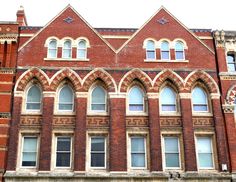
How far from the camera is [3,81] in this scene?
1014 inches

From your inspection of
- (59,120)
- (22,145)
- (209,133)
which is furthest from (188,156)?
(22,145)

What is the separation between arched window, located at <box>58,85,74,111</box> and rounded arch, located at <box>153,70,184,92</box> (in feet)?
17.6

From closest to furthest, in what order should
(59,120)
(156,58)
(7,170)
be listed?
(7,170), (59,120), (156,58)

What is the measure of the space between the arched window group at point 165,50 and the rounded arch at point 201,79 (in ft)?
5.00

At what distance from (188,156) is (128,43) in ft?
27.8

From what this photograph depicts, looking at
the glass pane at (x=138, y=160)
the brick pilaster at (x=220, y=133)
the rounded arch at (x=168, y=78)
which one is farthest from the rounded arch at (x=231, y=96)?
the glass pane at (x=138, y=160)

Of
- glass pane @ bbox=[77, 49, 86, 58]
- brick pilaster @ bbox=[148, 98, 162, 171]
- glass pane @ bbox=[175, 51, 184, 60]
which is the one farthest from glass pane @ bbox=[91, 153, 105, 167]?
glass pane @ bbox=[175, 51, 184, 60]

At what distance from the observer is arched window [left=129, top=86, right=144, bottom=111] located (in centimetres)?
2589

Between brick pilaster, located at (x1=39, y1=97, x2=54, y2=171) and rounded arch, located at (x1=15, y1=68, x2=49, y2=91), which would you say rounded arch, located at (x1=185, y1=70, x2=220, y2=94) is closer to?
brick pilaster, located at (x1=39, y1=97, x2=54, y2=171)

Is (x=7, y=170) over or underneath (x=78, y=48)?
underneath

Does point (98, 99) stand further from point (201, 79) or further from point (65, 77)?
point (201, 79)

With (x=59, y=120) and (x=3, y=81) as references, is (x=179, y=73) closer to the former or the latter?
(x=59, y=120)

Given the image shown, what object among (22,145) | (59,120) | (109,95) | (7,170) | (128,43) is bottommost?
(7,170)

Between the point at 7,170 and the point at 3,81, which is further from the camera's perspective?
the point at 3,81
